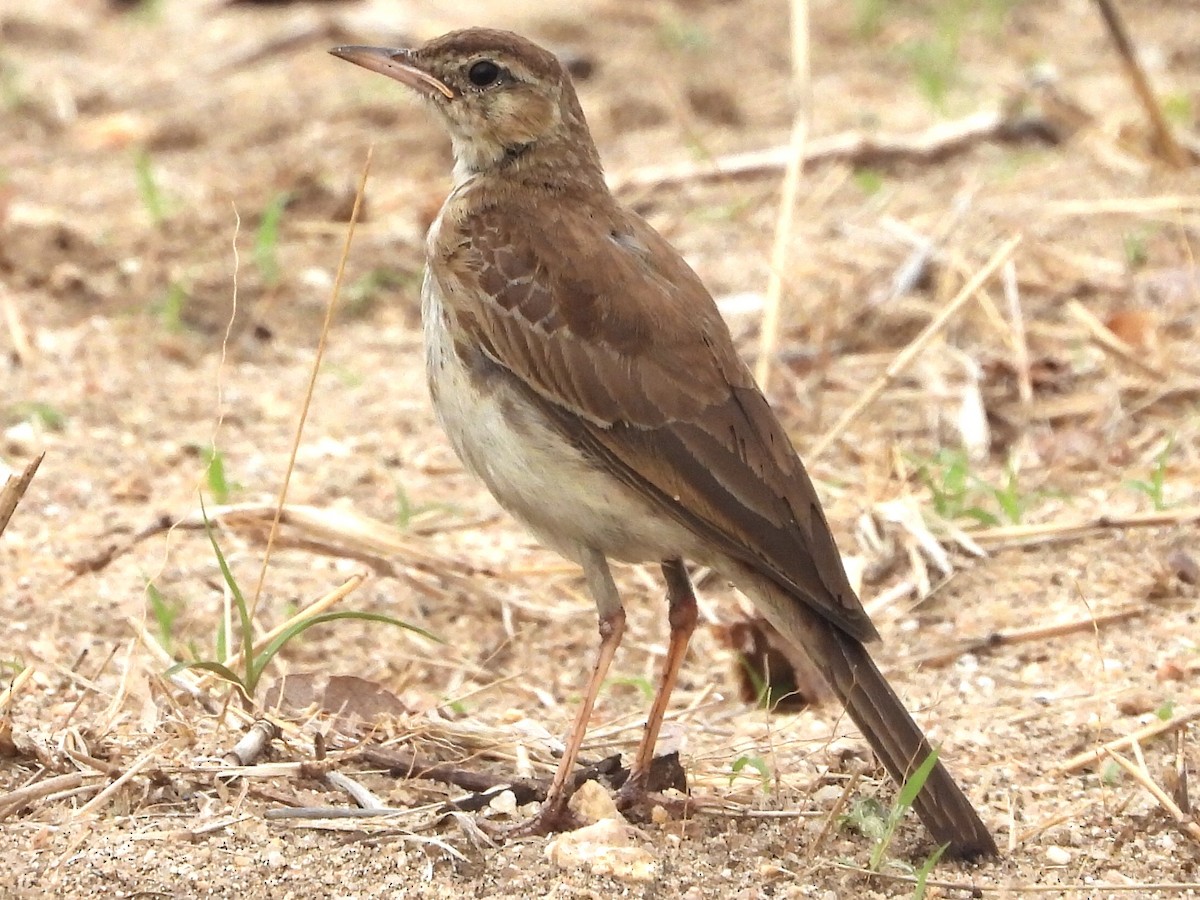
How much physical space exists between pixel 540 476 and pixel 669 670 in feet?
1.85

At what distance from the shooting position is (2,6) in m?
11.0

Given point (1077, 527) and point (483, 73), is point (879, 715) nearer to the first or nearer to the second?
point (1077, 527)

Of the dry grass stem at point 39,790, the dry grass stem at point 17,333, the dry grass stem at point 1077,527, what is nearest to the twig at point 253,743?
the dry grass stem at point 39,790

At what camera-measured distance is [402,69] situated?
15.5 feet

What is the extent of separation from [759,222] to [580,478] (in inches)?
158

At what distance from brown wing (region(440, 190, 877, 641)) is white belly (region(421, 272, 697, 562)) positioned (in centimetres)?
4

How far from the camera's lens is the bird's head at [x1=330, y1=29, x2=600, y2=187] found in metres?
4.66

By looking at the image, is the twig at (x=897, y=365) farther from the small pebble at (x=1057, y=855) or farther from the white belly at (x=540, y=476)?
the small pebble at (x=1057, y=855)

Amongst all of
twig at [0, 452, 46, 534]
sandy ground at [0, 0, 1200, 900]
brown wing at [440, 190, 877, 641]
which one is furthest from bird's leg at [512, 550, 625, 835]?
twig at [0, 452, 46, 534]

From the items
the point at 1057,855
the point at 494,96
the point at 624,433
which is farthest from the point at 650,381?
the point at 1057,855

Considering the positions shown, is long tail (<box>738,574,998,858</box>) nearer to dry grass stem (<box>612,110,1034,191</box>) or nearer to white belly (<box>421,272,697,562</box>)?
white belly (<box>421,272,697,562</box>)

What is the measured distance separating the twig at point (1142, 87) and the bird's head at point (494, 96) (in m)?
3.91

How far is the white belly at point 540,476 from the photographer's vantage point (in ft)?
13.3

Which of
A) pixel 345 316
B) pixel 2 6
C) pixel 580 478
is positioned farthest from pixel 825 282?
pixel 2 6
